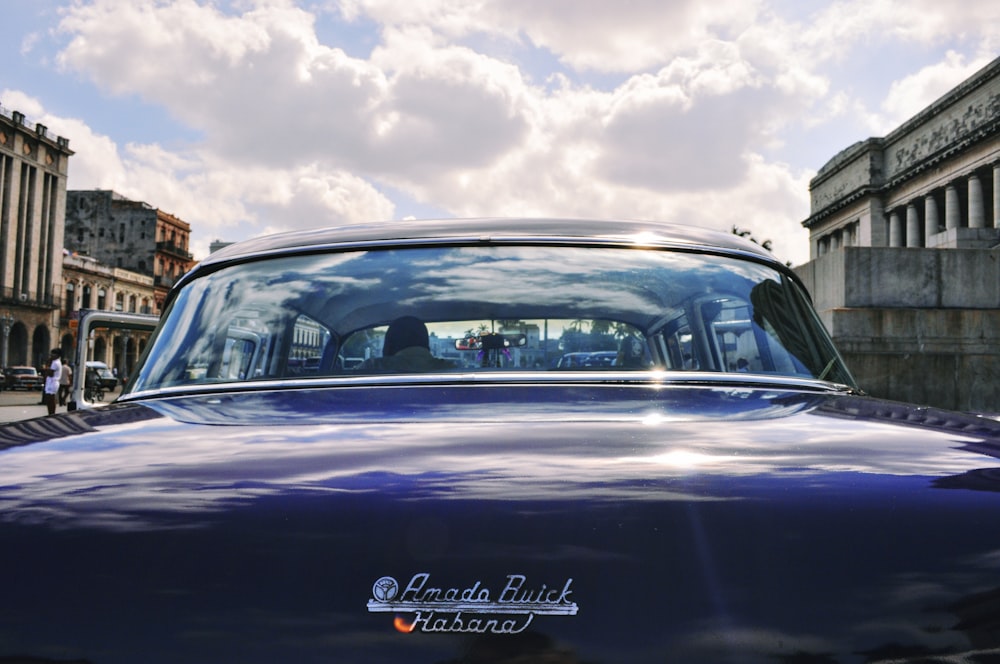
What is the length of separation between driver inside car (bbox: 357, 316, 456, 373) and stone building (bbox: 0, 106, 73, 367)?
66.0m

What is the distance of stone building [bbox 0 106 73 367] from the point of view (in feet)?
203

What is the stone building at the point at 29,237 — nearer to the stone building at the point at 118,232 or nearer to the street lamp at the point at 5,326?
the street lamp at the point at 5,326

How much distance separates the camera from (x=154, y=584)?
3.61ft

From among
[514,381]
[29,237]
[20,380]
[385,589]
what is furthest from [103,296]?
[385,589]

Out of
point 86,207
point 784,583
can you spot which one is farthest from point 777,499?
point 86,207

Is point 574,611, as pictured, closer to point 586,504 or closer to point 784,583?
point 586,504

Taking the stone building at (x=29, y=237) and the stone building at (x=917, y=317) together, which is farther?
the stone building at (x=29, y=237)

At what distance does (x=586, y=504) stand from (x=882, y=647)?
14.9 inches

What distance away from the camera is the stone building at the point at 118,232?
8394 cm

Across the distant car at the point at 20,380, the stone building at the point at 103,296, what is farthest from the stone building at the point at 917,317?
the stone building at the point at 103,296

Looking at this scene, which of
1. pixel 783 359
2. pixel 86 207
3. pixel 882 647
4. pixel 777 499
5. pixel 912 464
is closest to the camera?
pixel 882 647

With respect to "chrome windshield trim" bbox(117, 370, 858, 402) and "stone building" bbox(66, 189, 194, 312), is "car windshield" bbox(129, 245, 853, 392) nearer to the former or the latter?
"chrome windshield trim" bbox(117, 370, 858, 402)

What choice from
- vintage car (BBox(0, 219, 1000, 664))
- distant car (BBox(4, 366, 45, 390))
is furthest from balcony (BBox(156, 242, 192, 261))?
→ vintage car (BBox(0, 219, 1000, 664))

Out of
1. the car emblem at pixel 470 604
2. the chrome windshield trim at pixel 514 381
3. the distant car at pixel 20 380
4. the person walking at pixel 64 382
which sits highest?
the chrome windshield trim at pixel 514 381
